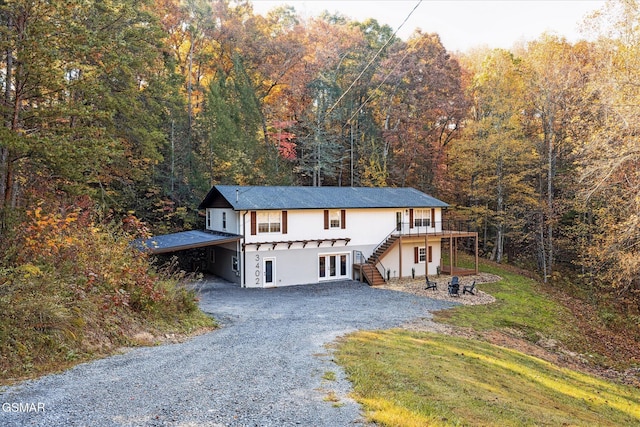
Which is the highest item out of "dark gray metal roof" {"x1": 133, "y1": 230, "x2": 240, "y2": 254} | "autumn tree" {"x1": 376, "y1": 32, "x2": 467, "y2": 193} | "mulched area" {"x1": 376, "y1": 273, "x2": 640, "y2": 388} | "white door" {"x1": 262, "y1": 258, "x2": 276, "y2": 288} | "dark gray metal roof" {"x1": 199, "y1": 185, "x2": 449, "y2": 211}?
"autumn tree" {"x1": 376, "y1": 32, "x2": 467, "y2": 193}

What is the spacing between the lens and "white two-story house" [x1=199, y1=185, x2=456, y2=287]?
69.6 feet

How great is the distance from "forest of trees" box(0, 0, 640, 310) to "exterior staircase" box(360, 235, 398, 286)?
28.6ft

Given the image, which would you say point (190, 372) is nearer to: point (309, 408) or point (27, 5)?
point (309, 408)

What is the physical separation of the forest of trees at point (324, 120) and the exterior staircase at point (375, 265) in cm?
871

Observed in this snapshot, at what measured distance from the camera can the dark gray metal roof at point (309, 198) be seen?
21469mm

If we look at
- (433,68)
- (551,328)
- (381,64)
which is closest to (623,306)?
(551,328)

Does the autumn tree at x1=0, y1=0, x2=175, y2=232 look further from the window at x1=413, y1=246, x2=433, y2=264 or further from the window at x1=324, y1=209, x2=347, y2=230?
the window at x1=413, y1=246, x2=433, y2=264

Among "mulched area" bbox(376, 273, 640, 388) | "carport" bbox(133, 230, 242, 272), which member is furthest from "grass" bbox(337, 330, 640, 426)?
"carport" bbox(133, 230, 242, 272)

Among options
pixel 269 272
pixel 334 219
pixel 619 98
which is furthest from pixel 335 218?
pixel 619 98

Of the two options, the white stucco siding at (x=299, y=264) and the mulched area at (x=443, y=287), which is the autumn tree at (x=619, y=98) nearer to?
the mulched area at (x=443, y=287)

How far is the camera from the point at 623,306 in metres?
21.6

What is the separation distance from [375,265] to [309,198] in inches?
216

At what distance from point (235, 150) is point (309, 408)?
23.6 metres

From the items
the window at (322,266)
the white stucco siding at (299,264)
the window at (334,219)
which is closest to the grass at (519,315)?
the white stucco siding at (299,264)
